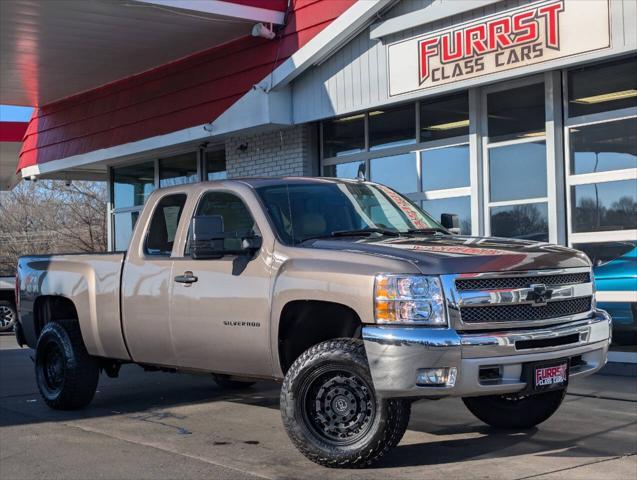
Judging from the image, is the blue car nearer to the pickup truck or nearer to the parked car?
the pickup truck

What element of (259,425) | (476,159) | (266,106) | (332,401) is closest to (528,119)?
(476,159)

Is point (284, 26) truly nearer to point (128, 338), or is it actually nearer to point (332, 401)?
point (128, 338)

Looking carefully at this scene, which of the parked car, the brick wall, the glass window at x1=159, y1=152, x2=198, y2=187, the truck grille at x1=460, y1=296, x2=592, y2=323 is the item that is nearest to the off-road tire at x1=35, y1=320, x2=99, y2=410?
the truck grille at x1=460, y1=296, x2=592, y2=323

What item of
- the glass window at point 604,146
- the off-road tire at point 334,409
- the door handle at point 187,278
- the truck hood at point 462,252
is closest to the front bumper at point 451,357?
the off-road tire at point 334,409

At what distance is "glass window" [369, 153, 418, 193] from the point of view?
13.3 m

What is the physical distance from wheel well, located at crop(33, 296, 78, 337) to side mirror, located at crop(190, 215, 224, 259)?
A: 261 centimetres

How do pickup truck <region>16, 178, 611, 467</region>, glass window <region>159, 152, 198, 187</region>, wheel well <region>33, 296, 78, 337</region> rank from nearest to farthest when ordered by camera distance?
1. pickup truck <region>16, 178, 611, 467</region>
2. wheel well <region>33, 296, 78, 337</region>
3. glass window <region>159, 152, 198, 187</region>

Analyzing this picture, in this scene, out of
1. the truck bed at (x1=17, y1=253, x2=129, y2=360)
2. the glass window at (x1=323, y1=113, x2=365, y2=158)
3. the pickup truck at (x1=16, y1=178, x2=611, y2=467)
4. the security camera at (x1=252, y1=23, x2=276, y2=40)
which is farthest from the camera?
the glass window at (x1=323, y1=113, x2=365, y2=158)

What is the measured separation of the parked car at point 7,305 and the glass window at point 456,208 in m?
10.4

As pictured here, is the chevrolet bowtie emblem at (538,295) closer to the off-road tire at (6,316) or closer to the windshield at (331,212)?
the windshield at (331,212)

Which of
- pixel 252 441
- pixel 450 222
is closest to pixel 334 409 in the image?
pixel 252 441

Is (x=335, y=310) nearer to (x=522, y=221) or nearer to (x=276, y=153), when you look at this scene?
(x=522, y=221)

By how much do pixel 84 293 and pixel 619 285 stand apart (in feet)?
20.2

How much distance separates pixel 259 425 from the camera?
7395 mm
